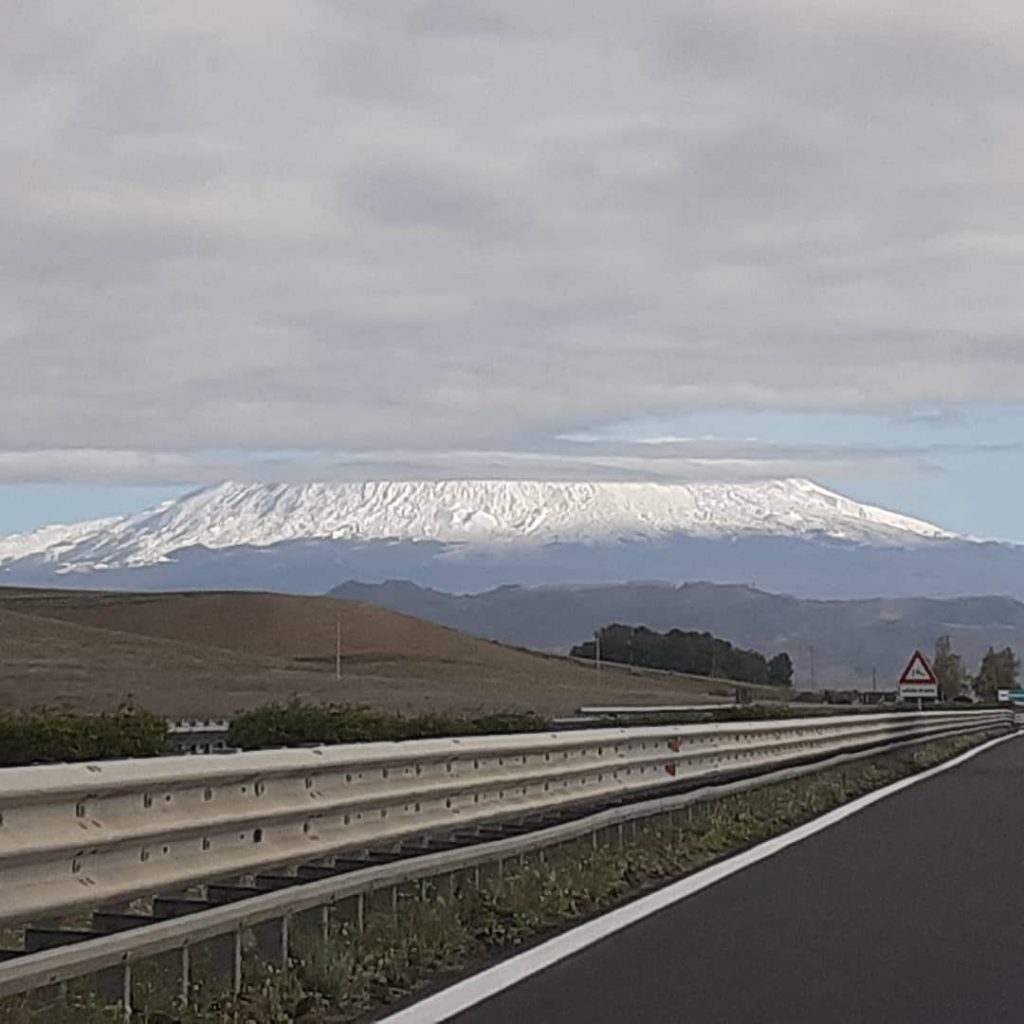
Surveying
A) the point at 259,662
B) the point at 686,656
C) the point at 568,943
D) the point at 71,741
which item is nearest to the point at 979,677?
the point at 686,656

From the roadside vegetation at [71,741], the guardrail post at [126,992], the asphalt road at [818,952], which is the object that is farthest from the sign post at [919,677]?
the guardrail post at [126,992]

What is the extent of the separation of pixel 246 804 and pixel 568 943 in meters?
2.85

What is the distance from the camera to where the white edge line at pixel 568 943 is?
10086mm

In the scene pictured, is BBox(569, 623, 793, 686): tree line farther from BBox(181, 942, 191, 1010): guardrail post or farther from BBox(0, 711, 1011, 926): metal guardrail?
BBox(181, 942, 191, 1010): guardrail post

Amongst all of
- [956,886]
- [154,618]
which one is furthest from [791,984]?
[154,618]

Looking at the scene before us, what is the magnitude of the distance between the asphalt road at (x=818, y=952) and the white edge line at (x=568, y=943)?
0.35 feet

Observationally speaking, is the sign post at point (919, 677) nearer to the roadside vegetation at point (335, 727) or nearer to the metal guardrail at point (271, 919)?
the roadside vegetation at point (335, 727)

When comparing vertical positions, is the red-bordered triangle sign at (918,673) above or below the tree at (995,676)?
below

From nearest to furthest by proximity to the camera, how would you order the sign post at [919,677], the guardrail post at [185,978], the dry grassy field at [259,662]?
1. the guardrail post at [185,978]
2. the sign post at [919,677]
3. the dry grassy field at [259,662]

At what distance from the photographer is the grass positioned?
9812mm

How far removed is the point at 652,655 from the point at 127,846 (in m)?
184

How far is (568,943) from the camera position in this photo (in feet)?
40.7

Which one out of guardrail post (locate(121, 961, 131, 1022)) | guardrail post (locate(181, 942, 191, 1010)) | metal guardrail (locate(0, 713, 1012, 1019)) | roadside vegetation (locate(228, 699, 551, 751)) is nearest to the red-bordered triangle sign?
roadside vegetation (locate(228, 699, 551, 751))

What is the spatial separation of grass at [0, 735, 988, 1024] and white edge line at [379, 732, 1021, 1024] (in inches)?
7.0
